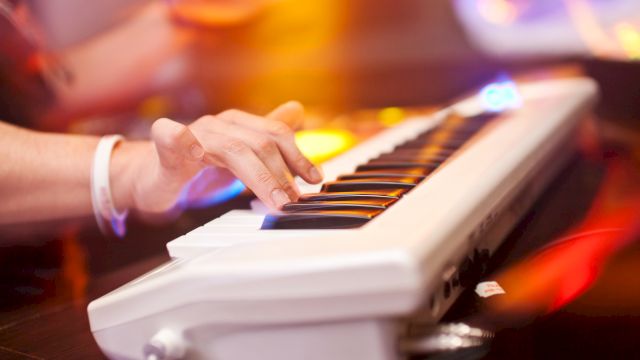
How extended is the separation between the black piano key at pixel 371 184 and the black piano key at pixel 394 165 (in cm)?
9

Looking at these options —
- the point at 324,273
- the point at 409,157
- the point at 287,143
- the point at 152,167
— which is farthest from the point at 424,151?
the point at 324,273

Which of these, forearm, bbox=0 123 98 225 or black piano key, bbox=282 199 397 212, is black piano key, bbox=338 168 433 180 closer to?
black piano key, bbox=282 199 397 212

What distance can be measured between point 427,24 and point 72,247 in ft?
6.60

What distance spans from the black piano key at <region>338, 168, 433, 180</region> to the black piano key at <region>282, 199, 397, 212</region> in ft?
0.49

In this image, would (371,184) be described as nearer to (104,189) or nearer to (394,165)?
(394,165)

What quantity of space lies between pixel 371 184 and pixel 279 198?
136 mm

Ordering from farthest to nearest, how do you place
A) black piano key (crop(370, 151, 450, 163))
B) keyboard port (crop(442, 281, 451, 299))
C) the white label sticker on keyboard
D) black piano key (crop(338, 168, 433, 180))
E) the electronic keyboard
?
black piano key (crop(370, 151, 450, 163)) → black piano key (crop(338, 168, 433, 180)) → the white label sticker on keyboard → keyboard port (crop(442, 281, 451, 299)) → the electronic keyboard

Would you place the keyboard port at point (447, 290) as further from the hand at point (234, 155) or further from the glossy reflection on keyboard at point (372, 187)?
the hand at point (234, 155)

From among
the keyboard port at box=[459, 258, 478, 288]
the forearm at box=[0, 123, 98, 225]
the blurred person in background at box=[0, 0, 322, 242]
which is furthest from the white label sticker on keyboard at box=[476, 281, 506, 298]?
the forearm at box=[0, 123, 98, 225]

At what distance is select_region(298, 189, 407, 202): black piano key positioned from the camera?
0.81 meters

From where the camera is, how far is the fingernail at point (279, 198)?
0.82m

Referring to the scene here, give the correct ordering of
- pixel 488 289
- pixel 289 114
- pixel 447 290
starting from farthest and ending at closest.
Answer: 1. pixel 289 114
2. pixel 488 289
3. pixel 447 290

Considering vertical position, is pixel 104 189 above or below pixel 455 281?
above

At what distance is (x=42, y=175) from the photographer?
3.75 feet
